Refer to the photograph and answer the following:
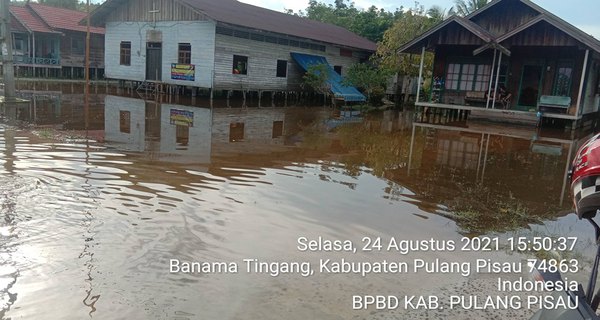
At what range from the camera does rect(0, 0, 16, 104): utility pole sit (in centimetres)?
1562

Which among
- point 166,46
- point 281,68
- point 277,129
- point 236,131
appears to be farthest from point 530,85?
point 166,46

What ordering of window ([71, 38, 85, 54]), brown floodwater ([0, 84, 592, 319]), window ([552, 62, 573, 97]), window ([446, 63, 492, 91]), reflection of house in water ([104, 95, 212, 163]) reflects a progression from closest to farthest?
brown floodwater ([0, 84, 592, 319]) < reflection of house in water ([104, 95, 212, 163]) < window ([552, 62, 573, 97]) < window ([446, 63, 492, 91]) < window ([71, 38, 85, 54])

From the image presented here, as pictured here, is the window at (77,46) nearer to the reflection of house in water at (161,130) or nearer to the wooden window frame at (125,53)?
the wooden window frame at (125,53)

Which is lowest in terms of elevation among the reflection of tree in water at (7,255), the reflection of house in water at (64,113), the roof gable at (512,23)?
the reflection of tree in water at (7,255)

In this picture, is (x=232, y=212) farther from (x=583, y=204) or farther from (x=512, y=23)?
(x=512, y=23)

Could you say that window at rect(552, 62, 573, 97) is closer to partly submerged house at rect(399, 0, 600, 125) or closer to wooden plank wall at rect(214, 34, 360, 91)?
partly submerged house at rect(399, 0, 600, 125)

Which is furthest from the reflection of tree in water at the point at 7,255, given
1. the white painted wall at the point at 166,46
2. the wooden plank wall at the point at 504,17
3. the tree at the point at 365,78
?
the tree at the point at 365,78

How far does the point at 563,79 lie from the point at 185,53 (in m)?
17.5

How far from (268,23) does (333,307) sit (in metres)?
25.0

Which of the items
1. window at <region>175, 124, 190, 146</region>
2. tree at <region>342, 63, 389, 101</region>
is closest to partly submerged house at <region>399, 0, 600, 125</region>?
tree at <region>342, 63, 389, 101</region>

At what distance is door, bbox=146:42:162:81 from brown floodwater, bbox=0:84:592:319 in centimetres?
1363

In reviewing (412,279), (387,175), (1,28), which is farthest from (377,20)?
(412,279)

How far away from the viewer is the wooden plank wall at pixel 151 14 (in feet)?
79.6

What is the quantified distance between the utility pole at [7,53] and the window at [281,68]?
1436 centimetres
